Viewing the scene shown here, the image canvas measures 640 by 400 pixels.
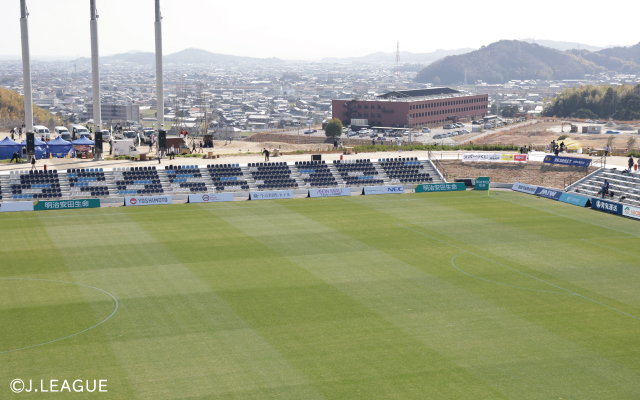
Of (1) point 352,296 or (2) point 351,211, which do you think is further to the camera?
(2) point 351,211

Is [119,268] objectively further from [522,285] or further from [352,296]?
[522,285]

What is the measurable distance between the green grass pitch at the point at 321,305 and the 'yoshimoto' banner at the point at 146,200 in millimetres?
3154

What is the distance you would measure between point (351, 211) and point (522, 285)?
72.4 feet

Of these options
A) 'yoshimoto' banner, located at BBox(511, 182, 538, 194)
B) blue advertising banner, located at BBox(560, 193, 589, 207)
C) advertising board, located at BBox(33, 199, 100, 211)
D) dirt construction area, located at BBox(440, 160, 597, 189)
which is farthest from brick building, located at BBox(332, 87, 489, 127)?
advertising board, located at BBox(33, 199, 100, 211)

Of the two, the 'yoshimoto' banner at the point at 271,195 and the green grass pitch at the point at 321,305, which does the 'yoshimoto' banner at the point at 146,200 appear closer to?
the green grass pitch at the point at 321,305

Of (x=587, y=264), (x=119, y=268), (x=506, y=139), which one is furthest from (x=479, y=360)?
(x=506, y=139)

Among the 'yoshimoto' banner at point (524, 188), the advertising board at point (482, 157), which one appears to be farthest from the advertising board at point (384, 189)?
the advertising board at point (482, 157)

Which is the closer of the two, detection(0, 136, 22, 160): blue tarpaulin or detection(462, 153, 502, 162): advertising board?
detection(0, 136, 22, 160): blue tarpaulin

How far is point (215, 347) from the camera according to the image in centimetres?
2619

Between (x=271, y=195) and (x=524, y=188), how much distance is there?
2530 cm

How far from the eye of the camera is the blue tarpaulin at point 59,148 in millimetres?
73312

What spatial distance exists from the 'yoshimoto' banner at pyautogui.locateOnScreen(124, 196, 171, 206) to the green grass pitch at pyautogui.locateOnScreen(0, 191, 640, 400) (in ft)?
10.3

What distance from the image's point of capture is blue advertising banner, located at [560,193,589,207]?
2265 inches

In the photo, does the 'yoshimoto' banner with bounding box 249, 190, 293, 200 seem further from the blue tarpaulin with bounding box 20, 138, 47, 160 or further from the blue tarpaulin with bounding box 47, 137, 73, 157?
the blue tarpaulin with bounding box 20, 138, 47, 160
